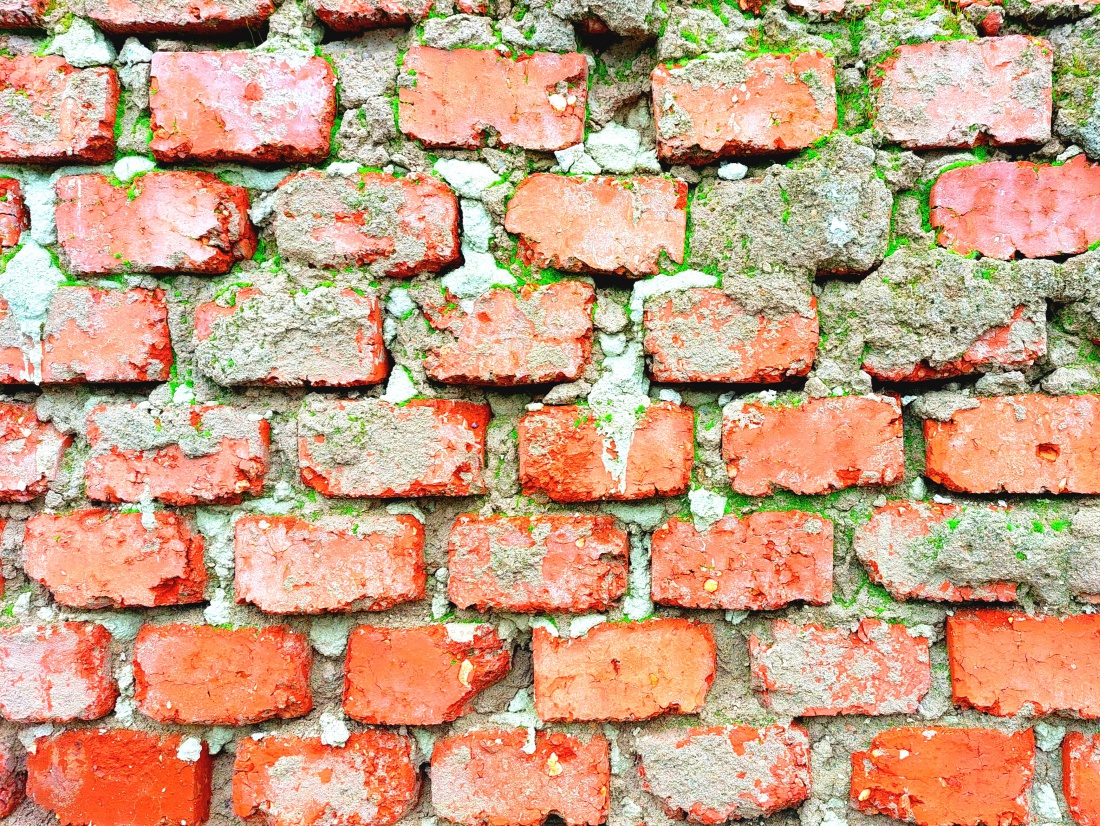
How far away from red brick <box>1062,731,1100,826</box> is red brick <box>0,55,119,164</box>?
130 cm

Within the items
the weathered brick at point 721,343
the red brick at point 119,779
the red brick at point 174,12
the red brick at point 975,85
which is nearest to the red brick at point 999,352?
the weathered brick at point 721,343

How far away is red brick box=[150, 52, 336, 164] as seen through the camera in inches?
30.2

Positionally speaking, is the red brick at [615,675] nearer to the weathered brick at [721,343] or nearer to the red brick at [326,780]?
the red brick at [326,780]

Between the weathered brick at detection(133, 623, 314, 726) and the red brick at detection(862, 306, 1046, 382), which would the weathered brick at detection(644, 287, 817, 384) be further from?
the weathered brick at detection(133, 623, 314, 726)

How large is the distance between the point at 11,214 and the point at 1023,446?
118 cm

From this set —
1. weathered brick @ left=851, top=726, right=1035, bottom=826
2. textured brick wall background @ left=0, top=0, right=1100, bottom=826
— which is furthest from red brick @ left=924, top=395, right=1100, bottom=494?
weathered brick @ left=851, top=726, right=1035, bottom=826

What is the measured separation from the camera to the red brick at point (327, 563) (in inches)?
30.0

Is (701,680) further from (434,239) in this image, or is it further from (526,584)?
(434,239)

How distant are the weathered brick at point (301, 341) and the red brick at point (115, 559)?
0.19 m

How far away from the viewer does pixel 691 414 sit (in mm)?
778

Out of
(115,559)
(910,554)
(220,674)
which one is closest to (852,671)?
(910,554)

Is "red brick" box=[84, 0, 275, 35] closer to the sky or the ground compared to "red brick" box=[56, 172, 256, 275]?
closer to the sky

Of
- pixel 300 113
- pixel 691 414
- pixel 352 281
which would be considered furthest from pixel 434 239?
pixel 691 414

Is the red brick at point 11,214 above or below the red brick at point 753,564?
above
